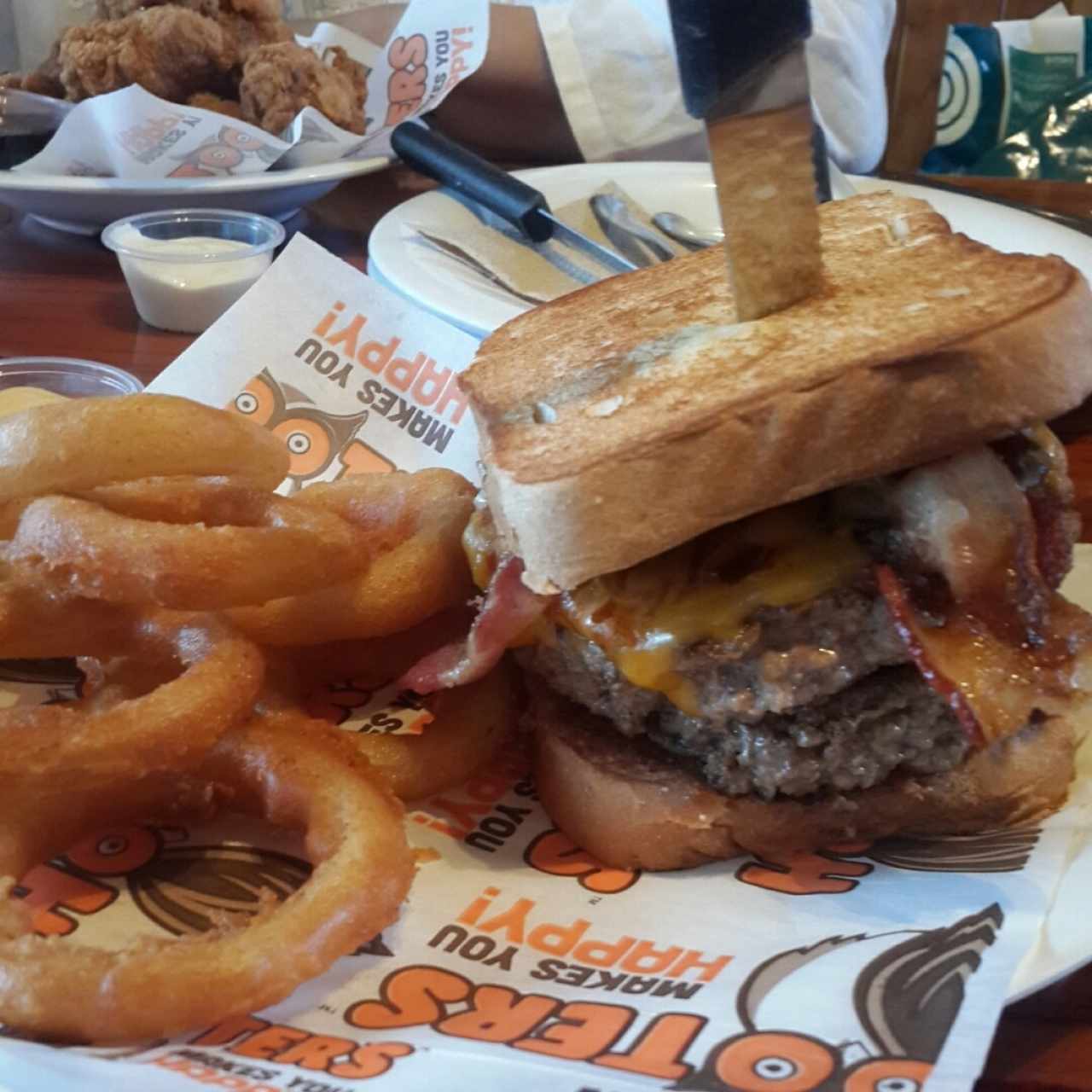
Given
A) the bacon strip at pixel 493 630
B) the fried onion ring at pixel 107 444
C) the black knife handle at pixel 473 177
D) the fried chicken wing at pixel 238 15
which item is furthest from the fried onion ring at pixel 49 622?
the fried chicken wing at pixel 238 15

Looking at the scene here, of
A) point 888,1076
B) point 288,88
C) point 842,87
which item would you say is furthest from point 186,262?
point 842,87

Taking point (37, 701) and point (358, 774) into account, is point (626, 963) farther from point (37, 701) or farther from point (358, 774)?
point (37, 701)

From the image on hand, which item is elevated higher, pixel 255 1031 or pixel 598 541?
pixel 598 541

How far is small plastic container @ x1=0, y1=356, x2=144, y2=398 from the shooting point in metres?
1.94

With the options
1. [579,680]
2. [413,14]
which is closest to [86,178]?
[413,14]

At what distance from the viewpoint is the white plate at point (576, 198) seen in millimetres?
1835

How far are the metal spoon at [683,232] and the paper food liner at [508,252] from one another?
2 centimetres

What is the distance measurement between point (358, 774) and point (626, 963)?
1.06ft

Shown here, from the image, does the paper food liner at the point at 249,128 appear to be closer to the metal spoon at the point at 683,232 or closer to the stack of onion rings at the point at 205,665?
the metal spoon at the point at 683,232

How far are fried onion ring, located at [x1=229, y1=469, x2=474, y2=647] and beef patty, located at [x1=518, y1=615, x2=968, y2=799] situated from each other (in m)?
0.23

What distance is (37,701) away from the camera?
4.32ft

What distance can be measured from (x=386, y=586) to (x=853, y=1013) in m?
0.65

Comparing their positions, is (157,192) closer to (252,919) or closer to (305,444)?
(305,444)

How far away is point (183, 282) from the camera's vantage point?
2260mm
